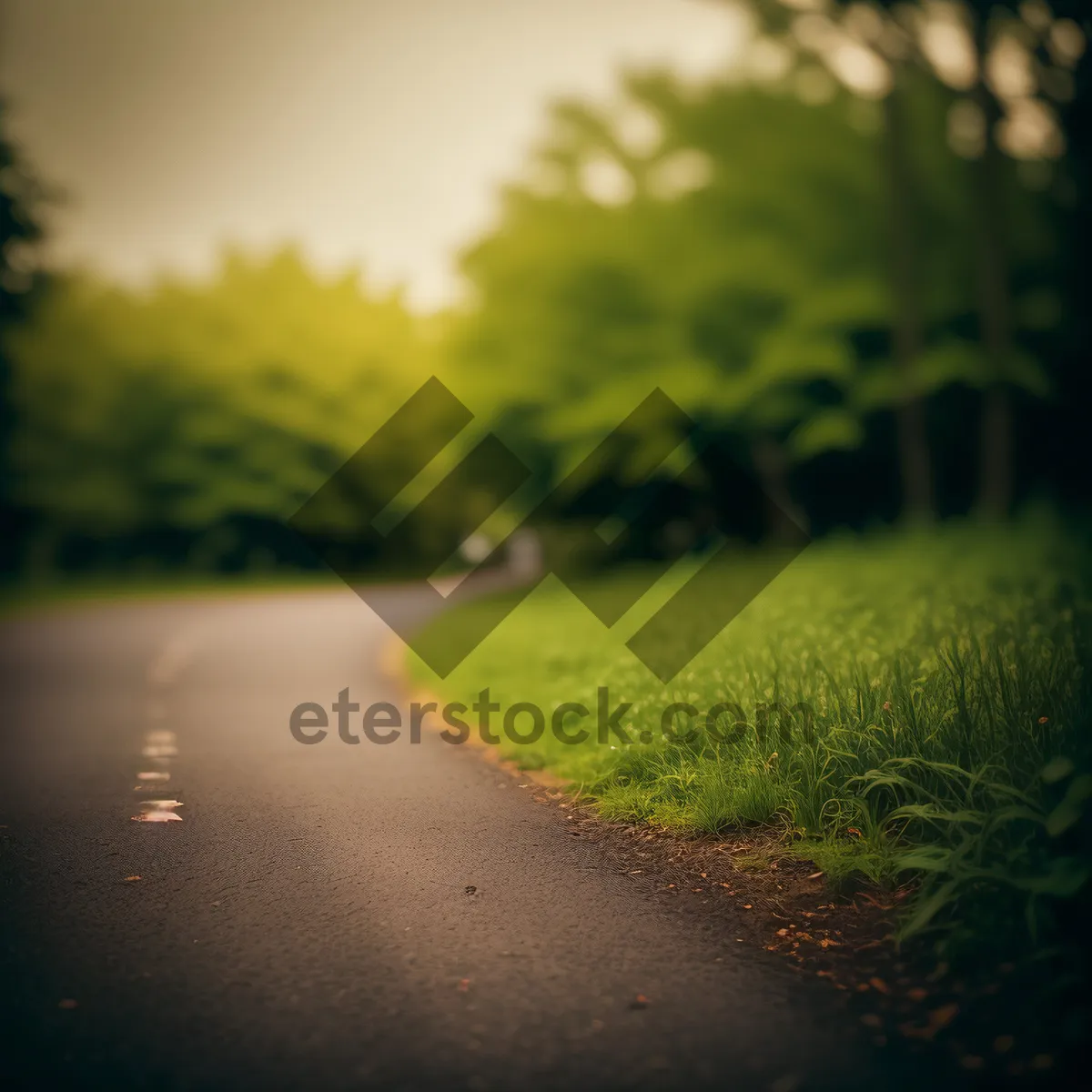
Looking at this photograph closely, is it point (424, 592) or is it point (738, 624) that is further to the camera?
point (424, 592)

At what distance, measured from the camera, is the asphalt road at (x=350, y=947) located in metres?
2.96

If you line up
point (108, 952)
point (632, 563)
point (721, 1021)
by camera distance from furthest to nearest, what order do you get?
point (632, 563) < point (108, 952) < point (721, 1021)

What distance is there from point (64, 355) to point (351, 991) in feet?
105

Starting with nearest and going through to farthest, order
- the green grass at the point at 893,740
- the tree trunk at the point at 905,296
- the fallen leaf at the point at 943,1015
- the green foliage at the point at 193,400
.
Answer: the fallen leaf at the point at 943,1015
the green grass at the point at 893,740
the tree trunk at the point at 905,296
the green foliage at the point at 193,400

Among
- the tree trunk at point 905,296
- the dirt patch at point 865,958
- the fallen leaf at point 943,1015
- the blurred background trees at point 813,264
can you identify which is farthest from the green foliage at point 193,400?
the fallen leaf at point 943,1015

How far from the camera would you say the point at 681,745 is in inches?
234

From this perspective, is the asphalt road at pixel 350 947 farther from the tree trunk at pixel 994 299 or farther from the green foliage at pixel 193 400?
the green foliage at pixel 193 400

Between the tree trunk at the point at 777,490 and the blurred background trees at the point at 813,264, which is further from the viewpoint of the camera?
the tree trunk at the point at 777,490

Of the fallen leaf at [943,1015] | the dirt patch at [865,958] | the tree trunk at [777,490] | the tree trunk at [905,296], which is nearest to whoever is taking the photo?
the dirt patch at [865,958]

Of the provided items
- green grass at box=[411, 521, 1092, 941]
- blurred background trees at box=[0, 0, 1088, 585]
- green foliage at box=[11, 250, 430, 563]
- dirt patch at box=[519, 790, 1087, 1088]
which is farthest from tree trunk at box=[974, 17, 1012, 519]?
green foliage at box=[11, 250, 430, 563]

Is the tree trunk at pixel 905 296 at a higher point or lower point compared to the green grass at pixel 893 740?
higher

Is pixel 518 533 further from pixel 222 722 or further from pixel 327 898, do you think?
pixel 327 898

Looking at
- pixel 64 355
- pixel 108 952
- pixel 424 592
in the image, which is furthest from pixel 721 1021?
pixel 64 355

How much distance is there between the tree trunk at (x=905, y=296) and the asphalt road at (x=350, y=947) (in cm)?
1099
